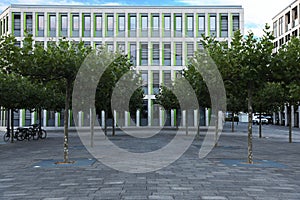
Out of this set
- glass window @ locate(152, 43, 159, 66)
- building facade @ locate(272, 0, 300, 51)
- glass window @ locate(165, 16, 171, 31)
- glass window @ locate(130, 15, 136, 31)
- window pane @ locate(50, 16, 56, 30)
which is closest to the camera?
glass window @ locate(152, 43, 159, 66)

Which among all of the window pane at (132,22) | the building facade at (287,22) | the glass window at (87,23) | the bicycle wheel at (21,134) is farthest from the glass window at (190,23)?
the bicycle wheel at (21,134)

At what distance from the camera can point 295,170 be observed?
39.7 ft

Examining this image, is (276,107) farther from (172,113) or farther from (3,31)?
(3,31)

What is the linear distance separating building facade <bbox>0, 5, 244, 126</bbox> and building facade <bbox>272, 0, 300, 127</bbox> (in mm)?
7453

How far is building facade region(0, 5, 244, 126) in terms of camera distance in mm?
54875

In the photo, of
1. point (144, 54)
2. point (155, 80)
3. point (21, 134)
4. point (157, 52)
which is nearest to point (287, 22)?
point (157, 52)

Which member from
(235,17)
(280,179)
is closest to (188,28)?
(235,17)

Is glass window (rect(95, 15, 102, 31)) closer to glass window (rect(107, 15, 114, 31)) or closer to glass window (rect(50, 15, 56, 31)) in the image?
glass window (rect(107, 15, 114, 31))

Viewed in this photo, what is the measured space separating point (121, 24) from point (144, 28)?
321cm

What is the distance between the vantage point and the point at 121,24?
2205 inches

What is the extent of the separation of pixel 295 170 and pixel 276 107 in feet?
59.9

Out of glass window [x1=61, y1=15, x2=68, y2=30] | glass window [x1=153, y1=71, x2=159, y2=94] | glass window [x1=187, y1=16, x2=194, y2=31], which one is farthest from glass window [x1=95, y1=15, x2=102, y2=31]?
glass window [x1=187, y1=16, x2=194, y2=31]

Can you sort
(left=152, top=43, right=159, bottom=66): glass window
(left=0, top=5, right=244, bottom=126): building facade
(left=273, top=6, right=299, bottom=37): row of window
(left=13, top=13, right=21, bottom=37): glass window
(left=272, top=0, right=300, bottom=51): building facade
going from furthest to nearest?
1. (left=273, top=6, right=299, bottom=37): row of window
2. (left=272, top=0, right=300, bottom=51): building facade
3. (left=152, top=43, right=159, bottom=66): glass window
4. (left=13, top=13, right=21, bottom=37): glass window
5. (left=0, top=5, right=244, bottom=126): building facade

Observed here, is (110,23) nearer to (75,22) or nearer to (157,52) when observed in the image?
(75,22)
